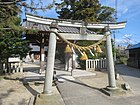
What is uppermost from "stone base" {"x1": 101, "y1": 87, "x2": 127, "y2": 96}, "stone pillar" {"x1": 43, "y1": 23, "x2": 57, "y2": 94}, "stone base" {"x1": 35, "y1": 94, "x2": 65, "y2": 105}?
"stone pillar" {"x1": 43, "y1": 23, "x2": 57, "y2": 94}

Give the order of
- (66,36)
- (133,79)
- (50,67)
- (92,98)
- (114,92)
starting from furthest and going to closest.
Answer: (133,79) → (66,36) → (114,92) → (50,67) → (92,98)

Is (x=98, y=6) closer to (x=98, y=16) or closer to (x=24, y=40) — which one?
(x=98, y=16)

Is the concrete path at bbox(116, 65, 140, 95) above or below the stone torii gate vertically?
below

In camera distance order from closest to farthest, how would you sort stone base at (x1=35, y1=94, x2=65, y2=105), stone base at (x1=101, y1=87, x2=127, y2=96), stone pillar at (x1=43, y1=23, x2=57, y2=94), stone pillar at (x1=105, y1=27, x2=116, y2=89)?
stone base at (x1=35, y1=94, x2=65, y2=105)
stone pillar at (x1=43, y1=23, x2=57, y2=94)
stone base at (x1=101, y1=87, x2=127, y2=96)
stone pillar at (x1=105, y1=27, x2=116, y2=89)

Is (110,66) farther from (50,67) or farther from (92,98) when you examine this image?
(50,67)

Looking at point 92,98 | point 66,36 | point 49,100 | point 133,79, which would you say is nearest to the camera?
point 49,100

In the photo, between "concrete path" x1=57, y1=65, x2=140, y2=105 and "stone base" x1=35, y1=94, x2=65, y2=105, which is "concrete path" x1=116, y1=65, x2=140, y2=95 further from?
"stone base" x1=35, y1=94, x2=65, y2=105

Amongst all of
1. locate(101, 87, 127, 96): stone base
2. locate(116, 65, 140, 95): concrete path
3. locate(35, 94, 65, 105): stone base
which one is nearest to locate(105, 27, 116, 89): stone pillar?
locate(101, 87, 127, 96): stone base

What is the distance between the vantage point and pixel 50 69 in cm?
847

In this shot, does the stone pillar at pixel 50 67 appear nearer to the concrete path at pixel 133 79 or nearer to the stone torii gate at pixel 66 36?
the stone torii gate at pixel 66 36

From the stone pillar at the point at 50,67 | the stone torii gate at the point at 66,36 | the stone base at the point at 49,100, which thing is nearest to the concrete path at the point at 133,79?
the stone torii gate at the point at 66,36

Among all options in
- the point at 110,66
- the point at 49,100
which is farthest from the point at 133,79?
the point at 49,100

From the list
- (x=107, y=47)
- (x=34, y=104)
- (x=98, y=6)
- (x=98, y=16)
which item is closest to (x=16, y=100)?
(x=34, y=104)

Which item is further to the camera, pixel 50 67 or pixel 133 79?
pixel 133 79
